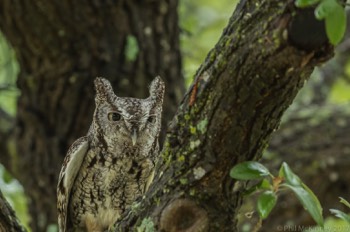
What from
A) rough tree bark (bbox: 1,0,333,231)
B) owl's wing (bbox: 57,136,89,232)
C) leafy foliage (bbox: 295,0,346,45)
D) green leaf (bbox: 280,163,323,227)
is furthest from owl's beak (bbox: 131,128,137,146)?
leafy foliage (bbox: 295,0,346,45)

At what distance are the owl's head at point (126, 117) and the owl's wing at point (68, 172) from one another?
11 centimetres

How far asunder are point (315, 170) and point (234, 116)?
3.48 meters

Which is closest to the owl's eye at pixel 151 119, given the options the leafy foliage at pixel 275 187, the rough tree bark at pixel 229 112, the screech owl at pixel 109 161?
the screech owl at pixel 109 161

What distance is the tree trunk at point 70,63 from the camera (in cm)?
483

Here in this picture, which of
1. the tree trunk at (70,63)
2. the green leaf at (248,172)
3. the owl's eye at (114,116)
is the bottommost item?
the green leaf at (248,172)

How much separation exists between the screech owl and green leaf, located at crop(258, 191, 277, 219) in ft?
5.41

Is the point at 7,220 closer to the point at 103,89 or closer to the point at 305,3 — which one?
the point at 103,89

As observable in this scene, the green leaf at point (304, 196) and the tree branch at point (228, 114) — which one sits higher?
the tree branch at point (228, 114)

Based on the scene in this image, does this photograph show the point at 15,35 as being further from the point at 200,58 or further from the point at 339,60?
the point at 339,60

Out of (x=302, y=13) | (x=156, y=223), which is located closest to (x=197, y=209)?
(x=156, y=223)

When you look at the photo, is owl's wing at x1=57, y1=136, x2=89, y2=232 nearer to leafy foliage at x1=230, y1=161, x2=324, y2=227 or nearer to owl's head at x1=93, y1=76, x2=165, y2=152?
owl's head at x1=93, y1=76, x2=165, y2=152

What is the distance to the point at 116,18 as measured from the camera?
4.90 m

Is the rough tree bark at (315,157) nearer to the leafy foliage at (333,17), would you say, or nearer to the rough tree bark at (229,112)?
the rough tree bark at (229,112)

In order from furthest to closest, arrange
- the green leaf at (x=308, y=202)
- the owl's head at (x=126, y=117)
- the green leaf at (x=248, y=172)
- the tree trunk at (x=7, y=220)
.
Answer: the owl's head at (x=126, y=117)
the tree trunk at (x=7, y=220)
the green leaf at (x=248, y=172)
the green leaf at (x=308, y=202)
